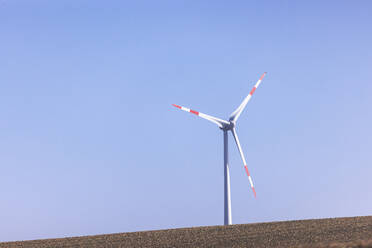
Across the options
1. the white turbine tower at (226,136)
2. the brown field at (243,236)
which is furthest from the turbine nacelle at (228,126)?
the brown field at (243,236)

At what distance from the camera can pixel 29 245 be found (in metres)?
45.6

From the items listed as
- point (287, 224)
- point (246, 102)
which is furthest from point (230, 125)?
point (287, 224)

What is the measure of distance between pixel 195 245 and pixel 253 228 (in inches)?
345

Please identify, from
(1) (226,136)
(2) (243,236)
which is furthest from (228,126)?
(2) (243,236)

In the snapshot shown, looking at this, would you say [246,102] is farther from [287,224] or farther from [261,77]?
[287,224]

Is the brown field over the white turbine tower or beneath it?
beneath

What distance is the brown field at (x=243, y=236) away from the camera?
38.9 m

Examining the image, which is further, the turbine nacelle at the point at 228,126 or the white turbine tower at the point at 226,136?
the turbine nacelle at the point at 228,126

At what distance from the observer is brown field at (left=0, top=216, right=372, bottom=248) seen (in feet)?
128

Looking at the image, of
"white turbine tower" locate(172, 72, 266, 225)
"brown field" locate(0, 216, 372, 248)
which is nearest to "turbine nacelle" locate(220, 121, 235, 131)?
"white turbine tower" locate(172, 72, 266, 225)

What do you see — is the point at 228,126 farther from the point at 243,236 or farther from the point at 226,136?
the point at 243,236

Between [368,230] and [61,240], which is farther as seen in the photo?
[61,240]

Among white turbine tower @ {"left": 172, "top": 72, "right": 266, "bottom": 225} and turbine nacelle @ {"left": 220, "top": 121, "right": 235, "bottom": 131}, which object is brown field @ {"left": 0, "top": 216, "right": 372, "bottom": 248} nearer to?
white turbine tower @ {"left": 172, "top": 72, "right": 266, "bottom": 225}

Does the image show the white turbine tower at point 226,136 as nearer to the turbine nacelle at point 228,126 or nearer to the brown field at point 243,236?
the turbine nacelle at point 228,126
